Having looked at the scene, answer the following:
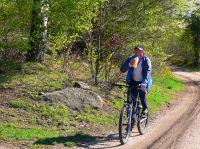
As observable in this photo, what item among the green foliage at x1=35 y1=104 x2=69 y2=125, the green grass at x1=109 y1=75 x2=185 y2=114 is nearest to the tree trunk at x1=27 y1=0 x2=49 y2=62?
the green foliage at x1=35 y1=104 x2=69 y2=125

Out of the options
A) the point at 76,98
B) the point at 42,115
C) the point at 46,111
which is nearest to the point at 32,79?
the point at 76,98

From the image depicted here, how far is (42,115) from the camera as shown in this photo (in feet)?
40.0

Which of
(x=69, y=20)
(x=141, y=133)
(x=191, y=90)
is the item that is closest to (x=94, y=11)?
(x=69, y=20)

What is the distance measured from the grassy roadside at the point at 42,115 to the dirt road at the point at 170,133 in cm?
71

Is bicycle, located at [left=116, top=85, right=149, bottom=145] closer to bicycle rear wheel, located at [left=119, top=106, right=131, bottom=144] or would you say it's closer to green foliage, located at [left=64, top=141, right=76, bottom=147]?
bicycle rear wheel, located at [left=119, top=106, right=131, bottom=144]

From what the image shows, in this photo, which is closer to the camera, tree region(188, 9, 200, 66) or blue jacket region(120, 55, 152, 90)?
blue jacket region(120, 55, 152, 90)

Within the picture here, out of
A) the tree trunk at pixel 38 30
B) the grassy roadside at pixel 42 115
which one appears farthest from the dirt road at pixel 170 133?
the tree trunk at pixel 38 30

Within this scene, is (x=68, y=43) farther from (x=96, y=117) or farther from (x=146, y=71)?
(x=146, y=71)

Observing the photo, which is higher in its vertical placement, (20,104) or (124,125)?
(20,104)

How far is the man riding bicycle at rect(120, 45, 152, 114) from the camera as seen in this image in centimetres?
1097

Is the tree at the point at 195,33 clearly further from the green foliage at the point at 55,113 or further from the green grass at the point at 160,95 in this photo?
the green foliage at the point at 55,113

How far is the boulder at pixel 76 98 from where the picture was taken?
1329 cm

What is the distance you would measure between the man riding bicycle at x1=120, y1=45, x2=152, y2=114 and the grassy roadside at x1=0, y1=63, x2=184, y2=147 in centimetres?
178

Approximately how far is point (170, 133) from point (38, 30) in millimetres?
5693
